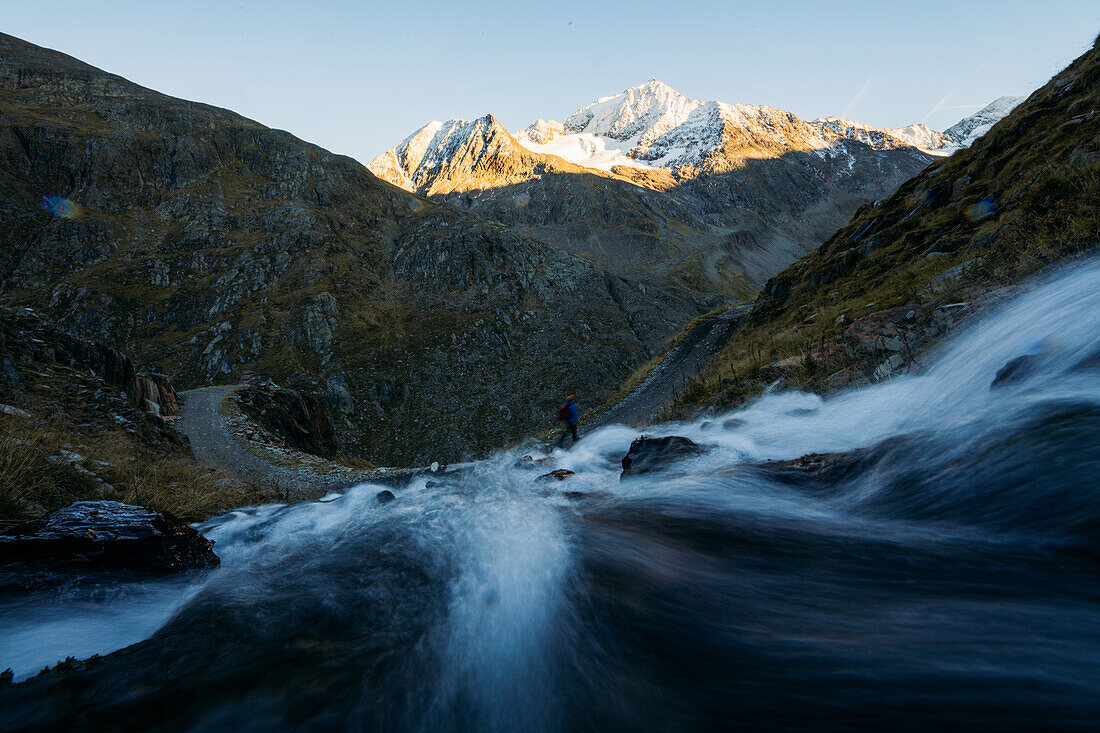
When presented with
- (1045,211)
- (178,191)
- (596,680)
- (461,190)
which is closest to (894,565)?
(596,680)

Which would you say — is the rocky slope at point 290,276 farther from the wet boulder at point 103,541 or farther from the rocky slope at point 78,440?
the wet boulder at point 103,541

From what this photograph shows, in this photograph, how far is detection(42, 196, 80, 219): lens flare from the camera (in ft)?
212

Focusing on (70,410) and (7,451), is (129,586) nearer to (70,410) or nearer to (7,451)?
(7,451)

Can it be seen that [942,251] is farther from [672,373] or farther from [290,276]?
[290,276]

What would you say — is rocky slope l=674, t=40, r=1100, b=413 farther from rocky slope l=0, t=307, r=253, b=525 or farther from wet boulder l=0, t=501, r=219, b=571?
rocky slope l=0, t=307, r=253, b=525

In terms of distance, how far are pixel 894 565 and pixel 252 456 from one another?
22784mm

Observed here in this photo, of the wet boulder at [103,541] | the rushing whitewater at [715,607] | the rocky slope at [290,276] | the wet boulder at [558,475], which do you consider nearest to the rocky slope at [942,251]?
the rushing whitewater at [715,607]

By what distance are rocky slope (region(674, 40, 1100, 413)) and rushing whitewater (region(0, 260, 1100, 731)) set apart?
8.10ft

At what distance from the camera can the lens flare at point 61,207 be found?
6469 cm

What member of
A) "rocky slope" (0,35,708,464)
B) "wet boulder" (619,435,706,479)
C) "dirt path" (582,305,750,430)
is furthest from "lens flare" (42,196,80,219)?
"wet boulder" (619,435,706,479)

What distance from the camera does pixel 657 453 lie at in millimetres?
8922

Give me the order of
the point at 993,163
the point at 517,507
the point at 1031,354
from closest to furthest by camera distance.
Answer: the point at 1031,354 < the point at 517,507 < the point at 993,163

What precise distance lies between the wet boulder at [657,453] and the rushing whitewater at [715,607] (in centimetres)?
205

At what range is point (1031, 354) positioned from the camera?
18.6ft
